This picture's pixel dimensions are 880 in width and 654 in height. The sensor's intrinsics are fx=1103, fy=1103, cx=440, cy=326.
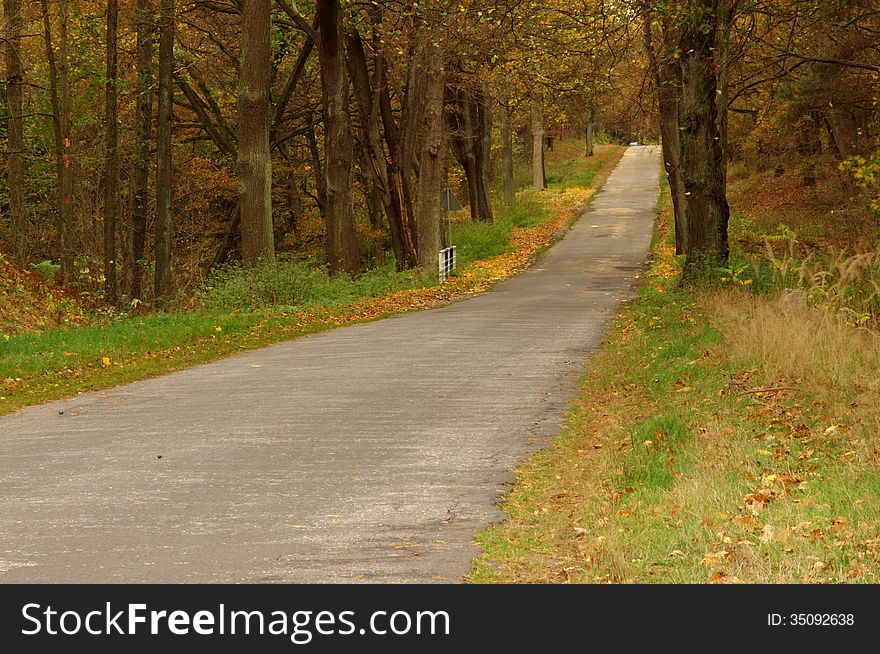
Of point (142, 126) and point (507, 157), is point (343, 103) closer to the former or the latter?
point (142, 126)

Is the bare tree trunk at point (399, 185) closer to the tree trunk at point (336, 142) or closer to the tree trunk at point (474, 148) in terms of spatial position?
the tree trunk at point (336, 142)

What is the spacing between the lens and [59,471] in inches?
377

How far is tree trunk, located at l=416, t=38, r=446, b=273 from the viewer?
30.1 meters

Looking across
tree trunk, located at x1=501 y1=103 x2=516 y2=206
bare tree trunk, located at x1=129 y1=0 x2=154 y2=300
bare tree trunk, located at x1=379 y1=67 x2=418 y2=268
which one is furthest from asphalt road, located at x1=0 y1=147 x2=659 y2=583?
tree trunk, located at x1=501 y1=103 x2=516 y2=206

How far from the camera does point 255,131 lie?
23.1m

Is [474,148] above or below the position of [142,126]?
below

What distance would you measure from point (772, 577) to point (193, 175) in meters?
38.7

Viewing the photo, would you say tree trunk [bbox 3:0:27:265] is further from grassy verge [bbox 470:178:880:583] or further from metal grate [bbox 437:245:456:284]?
grassy verge [bbox 470:178:880:583]

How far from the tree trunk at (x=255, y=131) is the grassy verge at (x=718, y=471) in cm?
1099

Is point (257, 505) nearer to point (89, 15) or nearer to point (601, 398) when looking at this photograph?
point (601, 398)

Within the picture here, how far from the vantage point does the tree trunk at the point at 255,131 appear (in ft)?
74.6

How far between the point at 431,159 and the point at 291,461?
21759mm

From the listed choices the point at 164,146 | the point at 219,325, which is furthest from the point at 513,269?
the point at 219,325

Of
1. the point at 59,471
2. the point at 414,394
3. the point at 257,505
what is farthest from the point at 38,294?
the point at 257,505
